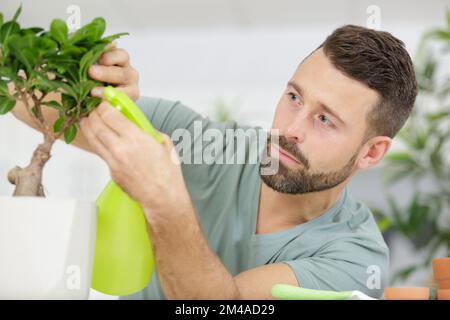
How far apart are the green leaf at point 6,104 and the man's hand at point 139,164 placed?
0.10m

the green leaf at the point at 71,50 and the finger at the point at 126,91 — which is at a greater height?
the green leaf at the point at 71,50

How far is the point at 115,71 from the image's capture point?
68 centimetres

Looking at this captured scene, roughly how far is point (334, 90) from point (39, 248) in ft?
1.66

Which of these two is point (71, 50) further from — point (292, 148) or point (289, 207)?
point (289, 207)

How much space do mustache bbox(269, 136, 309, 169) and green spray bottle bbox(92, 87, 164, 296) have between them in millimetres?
287

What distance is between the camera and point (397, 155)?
9.18ft

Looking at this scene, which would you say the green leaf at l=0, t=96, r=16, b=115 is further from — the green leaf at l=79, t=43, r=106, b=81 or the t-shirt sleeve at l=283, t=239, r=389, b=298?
the t-shirt sleeve at l=283, t=239, r=389, b=298

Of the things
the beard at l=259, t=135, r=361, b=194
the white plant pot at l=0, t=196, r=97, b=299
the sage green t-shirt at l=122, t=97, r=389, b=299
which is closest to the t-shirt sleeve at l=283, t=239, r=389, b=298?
the sage green t-shirt at l=122, t=97, r=389, b=299

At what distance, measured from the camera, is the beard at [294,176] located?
90cm

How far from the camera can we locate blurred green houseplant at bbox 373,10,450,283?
2689 mm

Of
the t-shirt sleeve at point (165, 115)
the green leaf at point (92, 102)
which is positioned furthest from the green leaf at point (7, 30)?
the t-shirt sleeve at point (165, 115)

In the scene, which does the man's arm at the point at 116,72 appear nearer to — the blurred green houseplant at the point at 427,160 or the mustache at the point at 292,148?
the mustache at the point at 292,148

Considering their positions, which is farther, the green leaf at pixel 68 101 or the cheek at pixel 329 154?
the cheek at pixel 329 154
